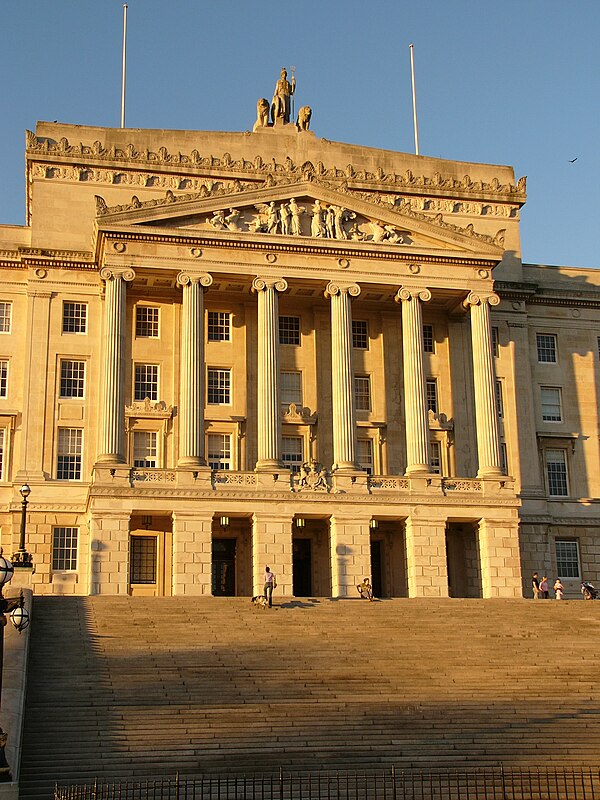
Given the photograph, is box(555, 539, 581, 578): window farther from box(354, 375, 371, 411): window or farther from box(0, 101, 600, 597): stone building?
box(354, 375, 371, 411): window

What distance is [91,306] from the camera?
59.8 meters

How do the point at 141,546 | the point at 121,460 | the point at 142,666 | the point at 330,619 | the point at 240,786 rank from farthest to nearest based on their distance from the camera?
the point at 141,546, the point at 121,460, the point at 330,619, the point at 142,666, the point at 240,786

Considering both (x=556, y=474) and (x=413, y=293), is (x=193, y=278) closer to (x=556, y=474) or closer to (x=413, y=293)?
(x=413, y=293)

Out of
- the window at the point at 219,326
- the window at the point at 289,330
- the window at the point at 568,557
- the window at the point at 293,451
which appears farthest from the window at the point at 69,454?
the window at the point at 568,557

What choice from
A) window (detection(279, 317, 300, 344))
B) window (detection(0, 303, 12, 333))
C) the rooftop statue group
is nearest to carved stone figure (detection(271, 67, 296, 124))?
the rooftop statue group

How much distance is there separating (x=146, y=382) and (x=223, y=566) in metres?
9.80

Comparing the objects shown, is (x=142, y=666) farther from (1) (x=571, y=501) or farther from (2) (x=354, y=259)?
(1) (x=571, y=501)

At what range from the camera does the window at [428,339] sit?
6312 centimetres

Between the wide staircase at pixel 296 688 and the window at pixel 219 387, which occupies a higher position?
the window at pixel 219 387

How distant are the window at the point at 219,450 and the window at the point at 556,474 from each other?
59.4ft

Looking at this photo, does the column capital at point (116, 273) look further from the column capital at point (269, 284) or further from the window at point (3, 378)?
the window at point (3, 378)

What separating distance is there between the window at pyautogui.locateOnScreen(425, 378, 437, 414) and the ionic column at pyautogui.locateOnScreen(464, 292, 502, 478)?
3194mm

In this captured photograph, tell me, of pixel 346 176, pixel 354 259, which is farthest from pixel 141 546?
pixel 346 176

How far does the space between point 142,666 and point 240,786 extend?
9671 mm
